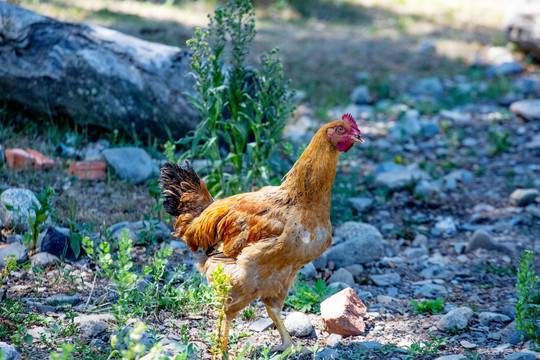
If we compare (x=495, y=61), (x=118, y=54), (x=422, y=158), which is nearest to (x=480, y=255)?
(x=422, y=158)

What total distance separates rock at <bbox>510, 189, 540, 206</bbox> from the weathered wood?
3.96 m

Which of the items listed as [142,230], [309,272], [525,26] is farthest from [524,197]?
[525,26]

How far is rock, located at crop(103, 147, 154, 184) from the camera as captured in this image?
18.5 ft

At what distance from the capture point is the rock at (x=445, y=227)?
5.66 m

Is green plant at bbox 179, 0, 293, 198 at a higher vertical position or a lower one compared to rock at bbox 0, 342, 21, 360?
higher

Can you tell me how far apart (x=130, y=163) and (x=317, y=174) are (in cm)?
300

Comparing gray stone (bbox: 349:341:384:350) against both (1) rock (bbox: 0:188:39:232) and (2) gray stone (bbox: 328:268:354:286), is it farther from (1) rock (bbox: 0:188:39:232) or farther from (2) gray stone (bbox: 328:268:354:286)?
(1) rock (bbox: 0:188:39:232)

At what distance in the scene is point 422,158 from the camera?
7.48 meters

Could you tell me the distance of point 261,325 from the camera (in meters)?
3.86

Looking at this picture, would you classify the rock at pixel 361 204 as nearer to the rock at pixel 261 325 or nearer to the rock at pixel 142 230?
the rock at pixel 142 230

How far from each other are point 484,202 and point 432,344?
11.0ft

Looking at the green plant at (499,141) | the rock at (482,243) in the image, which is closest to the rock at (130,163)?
the rock at (482,243)

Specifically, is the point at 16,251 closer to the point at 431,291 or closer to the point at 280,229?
the point at 280,229

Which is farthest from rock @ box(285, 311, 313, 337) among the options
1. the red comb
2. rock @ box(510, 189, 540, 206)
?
rock @ box(510, 189, 540, 206)
